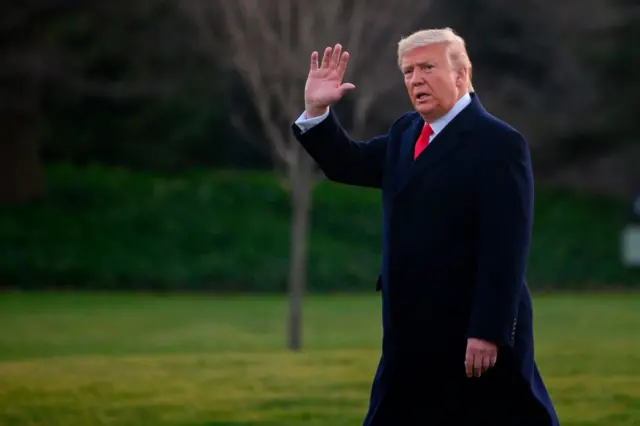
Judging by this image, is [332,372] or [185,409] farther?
[332,372]

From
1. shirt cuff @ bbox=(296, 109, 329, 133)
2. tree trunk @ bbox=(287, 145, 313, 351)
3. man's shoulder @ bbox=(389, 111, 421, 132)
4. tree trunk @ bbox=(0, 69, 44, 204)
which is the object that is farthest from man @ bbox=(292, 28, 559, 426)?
tree trunk @ bbox=(0, 69, 44, 204)

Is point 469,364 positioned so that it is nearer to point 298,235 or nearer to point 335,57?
point 335,57

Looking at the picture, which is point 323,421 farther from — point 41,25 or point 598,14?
point 598,14

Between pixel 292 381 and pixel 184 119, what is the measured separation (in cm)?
2466

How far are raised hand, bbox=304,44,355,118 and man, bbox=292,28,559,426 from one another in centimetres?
34

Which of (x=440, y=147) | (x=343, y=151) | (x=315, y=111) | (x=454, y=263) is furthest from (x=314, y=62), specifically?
(x=454, y=263)

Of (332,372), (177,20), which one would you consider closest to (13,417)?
(332,372)

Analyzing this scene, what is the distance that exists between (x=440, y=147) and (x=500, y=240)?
0.37m

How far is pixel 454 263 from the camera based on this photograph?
4.16 metres

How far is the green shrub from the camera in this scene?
26.9 metres

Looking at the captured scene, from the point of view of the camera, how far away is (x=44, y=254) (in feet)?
88.2

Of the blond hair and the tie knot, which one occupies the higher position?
the blond hair

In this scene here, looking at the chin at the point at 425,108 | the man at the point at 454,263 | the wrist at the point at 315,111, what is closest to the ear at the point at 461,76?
the man at the point at 454,263

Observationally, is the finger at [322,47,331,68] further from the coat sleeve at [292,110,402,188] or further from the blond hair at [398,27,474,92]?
the blond hair at [398,27,474,92]
